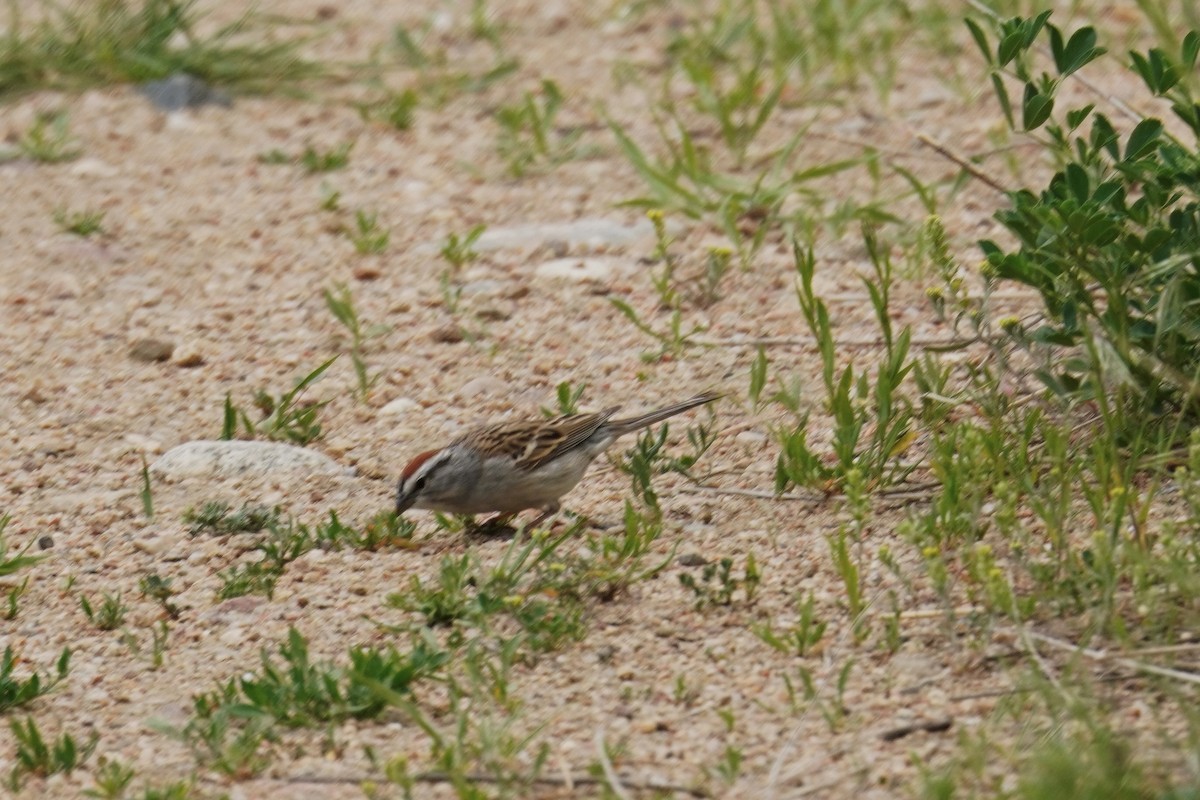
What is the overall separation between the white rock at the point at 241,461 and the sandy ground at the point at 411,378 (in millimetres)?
68

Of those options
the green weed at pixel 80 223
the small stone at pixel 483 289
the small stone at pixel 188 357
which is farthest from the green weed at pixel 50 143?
the small stone at pixel 483 289

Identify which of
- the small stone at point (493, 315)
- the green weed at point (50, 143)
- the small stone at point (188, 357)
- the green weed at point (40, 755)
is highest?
the green weed at point (50, 143)

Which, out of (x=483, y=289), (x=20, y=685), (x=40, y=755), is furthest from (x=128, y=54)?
(x=40, y=755)

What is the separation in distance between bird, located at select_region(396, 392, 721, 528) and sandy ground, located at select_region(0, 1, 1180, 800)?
16 centimetres

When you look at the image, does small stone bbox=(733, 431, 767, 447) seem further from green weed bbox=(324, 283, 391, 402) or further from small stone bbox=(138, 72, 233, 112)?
small stone bbox=(138, 72, 233, 112)

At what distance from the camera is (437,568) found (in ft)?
17.6

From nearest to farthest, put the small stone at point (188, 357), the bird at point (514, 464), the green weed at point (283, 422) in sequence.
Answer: the bird at point (514, 464), the green weed at point (283, 422), the small stone at point (188, 357)

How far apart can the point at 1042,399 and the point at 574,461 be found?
4.69 feet

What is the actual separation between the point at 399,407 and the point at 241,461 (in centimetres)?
68

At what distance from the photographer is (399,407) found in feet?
21.4

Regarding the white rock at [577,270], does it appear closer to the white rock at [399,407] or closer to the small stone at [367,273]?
the small stone at [367,273]

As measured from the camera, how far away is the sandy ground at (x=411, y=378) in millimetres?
4422

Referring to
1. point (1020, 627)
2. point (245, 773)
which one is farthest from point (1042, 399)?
point (245, 773)

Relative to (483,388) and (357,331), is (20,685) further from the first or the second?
(357,331)
